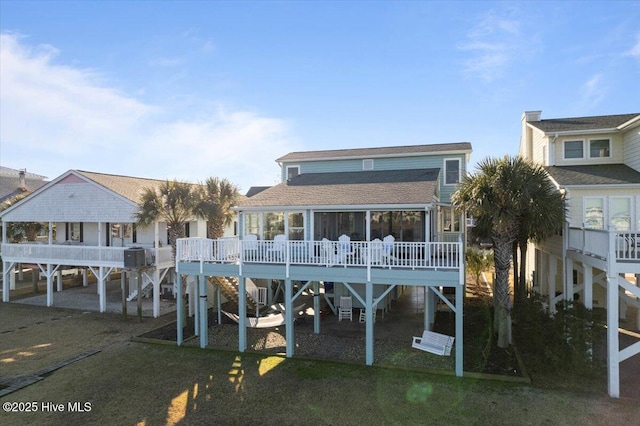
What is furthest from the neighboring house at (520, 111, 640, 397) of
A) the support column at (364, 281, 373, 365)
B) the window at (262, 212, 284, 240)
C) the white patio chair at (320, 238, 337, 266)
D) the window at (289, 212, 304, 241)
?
the window at (262, 212, 284, 240)

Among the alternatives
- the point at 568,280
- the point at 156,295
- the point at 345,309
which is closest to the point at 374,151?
the point at 345,309

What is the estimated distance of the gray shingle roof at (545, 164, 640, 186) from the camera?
14602 millimetres

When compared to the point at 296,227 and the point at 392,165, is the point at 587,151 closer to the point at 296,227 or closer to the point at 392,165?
the point at 392,165

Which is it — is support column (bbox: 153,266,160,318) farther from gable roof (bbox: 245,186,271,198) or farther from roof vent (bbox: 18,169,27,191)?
roof vent (bbox: 18,169,27,191)

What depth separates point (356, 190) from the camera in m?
15.7

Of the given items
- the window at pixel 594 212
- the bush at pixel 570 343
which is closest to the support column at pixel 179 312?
the bush at pixel 570 343

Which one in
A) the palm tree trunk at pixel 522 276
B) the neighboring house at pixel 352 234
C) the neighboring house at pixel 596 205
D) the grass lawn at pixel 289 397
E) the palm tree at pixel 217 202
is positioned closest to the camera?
the grass lawn at pixel 289 397

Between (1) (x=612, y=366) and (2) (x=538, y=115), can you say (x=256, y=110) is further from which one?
(1) (x=612, y=366)

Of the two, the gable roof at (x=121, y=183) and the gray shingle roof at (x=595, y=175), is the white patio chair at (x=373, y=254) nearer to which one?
the gray shingle roof at (x=595, y=175)

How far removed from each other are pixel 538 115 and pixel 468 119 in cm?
389

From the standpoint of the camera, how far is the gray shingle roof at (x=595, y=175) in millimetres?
14602

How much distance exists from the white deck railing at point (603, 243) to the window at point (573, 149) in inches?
210

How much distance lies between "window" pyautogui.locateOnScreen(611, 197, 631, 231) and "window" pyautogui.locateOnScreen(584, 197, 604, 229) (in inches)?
14.8

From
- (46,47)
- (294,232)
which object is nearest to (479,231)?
(294,232)
